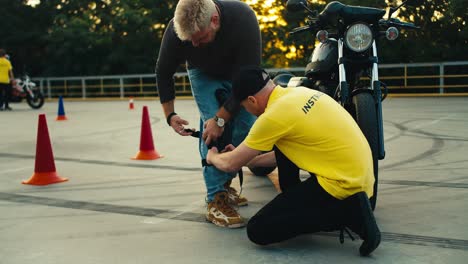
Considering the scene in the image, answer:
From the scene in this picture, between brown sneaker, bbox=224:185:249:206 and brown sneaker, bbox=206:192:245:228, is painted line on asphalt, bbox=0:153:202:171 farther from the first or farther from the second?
brown sneaker, bbox=206:192:245:228

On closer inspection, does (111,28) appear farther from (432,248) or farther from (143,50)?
(432,248)

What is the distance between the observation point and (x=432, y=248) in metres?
2.85

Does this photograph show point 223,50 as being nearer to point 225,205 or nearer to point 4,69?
point 225,205

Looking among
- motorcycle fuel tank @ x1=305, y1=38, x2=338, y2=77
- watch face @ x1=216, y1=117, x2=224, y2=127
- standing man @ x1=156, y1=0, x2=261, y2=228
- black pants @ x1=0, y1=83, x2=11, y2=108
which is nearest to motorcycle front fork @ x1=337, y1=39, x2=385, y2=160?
motorcycle fuel tank @ x1=305, y1=38, x2=338, y2=77

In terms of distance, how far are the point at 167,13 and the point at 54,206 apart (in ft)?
106

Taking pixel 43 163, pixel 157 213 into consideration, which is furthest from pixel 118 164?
pixel 157 213

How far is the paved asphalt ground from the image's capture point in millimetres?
2880

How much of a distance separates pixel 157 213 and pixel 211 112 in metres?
0.83

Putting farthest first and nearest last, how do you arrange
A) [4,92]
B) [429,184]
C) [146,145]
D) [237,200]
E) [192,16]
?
1. [4,92]
2. [146,145]
3. [429,184]
4. [237,200]
5. [192,16]

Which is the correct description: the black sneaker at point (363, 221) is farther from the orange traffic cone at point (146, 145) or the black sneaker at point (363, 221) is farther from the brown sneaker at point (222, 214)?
the orange traffic cone at point (146, 145)

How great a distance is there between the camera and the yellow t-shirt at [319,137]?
2768mm

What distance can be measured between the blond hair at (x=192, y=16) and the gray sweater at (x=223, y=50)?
260 millimetres

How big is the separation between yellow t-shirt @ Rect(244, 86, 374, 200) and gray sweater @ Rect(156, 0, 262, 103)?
618mm

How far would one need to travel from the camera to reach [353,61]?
12.4 feet
